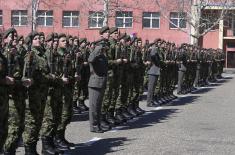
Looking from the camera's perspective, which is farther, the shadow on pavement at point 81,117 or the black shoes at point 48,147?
the shadow on pavement at point 81,117

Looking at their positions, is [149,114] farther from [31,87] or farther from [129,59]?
[31,87]

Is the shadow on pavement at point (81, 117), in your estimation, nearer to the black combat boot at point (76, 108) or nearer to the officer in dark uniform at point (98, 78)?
the black combat boot at point (76, 108)

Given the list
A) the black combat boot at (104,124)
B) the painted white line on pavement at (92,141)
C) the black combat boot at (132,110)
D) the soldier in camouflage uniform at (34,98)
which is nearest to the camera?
the soldier in camouflage uniform at (34,98)

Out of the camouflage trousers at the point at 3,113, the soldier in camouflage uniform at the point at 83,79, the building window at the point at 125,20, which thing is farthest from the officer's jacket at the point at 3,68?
the building window at the point at 125,20

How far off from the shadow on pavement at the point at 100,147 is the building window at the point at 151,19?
1899 inches

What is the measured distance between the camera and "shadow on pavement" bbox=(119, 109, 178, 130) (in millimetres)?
12000

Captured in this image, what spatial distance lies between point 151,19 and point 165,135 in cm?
4770

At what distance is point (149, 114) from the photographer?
14.2 m

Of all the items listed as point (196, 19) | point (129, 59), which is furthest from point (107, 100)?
point (196, 19)

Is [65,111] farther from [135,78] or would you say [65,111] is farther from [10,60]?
[135,78]

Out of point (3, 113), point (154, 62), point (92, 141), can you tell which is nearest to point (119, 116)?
point (92, 141)

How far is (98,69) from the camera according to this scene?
422 inches

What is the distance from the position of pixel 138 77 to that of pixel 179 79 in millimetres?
7434

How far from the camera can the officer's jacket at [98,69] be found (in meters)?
10.6
